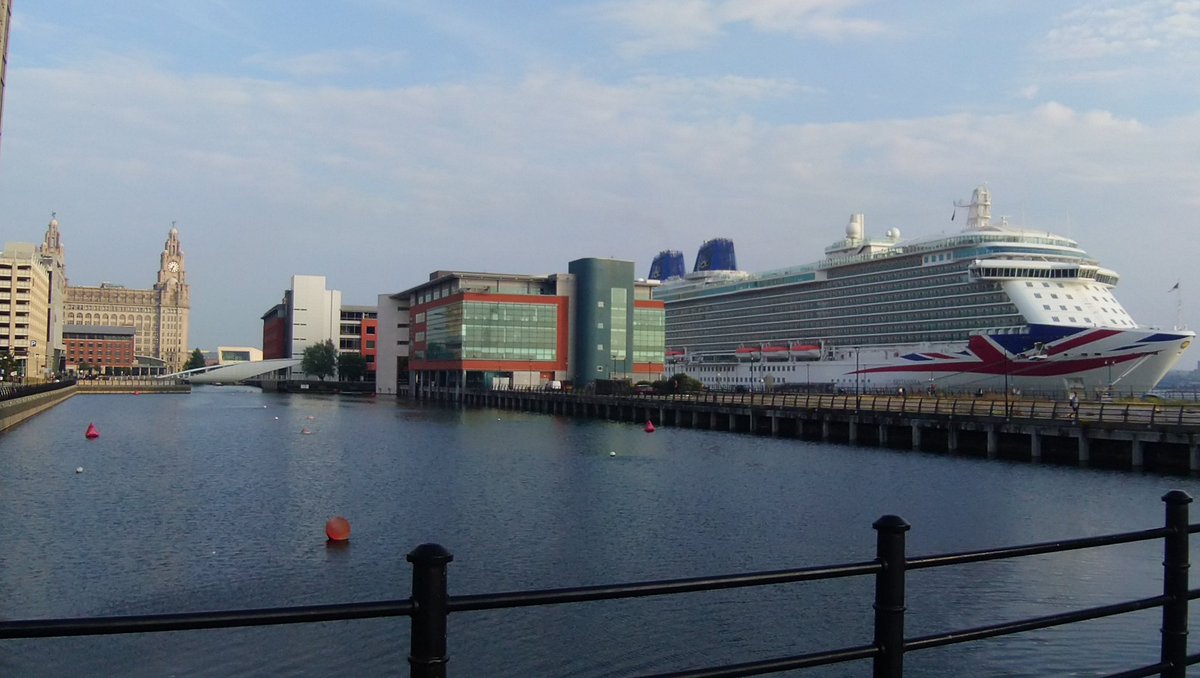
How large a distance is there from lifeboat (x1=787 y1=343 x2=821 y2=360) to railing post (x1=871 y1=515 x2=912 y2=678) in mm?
93287

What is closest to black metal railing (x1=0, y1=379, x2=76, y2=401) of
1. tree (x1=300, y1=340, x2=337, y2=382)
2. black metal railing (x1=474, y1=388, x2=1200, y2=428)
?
black metal railing (x1=474, y1=388, x2=1200, y2=428)

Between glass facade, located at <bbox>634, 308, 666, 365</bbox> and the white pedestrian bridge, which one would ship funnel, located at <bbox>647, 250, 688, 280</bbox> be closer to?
glass facade, located at <bbox>634, 308, 666, 365</bbox>

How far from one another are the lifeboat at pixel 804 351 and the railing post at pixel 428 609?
9456 cm

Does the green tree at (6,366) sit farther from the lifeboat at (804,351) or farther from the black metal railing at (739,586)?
the black metal railing at (739,586)

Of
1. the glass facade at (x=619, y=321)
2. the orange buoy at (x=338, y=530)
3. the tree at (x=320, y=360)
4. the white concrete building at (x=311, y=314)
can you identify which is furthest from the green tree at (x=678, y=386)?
the white concrete building at (x=311, y=314)

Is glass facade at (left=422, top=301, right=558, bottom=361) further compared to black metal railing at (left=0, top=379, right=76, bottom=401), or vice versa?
glass facade at (left=422, top=301, right=558, bottom=361)

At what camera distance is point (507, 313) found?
364ft

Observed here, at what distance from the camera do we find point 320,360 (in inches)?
6063

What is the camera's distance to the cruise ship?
2657 inches

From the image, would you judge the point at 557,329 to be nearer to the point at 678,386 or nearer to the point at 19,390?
the point at 678,386

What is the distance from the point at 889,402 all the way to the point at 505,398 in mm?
53651

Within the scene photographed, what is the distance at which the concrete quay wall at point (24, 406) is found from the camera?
5203 cm

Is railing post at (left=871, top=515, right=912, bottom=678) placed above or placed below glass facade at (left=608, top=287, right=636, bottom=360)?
below

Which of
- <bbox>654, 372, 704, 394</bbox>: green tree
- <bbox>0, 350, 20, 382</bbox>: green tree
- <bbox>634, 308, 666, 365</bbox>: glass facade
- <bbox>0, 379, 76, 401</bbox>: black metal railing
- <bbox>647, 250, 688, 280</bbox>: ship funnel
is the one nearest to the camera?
<bbox>0, 379, 76, 401</bbox>: black metal railing
